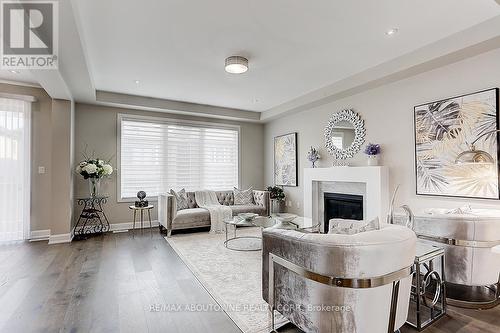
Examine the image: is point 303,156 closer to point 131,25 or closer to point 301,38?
point 301,38

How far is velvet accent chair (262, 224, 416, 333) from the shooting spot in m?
1.47

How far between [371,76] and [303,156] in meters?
2.37

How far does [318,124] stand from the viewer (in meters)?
5.47

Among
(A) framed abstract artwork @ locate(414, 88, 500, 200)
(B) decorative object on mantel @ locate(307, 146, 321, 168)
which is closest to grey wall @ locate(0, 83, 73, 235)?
(B) decorative object on mantel @ locate(307, 146, 321, 168)

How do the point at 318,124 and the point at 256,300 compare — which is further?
the point at 318,124

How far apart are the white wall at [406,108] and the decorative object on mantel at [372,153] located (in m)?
0.10

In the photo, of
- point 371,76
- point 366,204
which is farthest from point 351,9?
point 366,204

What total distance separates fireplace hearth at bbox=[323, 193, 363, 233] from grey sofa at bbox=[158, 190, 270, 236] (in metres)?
1.38

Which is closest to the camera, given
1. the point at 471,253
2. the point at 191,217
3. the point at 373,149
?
the point at 471,253

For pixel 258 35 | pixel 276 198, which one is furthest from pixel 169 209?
pixel 258 35

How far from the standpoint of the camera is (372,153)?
163 inches

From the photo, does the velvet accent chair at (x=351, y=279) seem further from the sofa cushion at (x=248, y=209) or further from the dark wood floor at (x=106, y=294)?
the sofa cushion at (x=248, y=209)

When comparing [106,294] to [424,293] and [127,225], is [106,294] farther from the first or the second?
[127,225]

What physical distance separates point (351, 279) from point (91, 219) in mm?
5389
